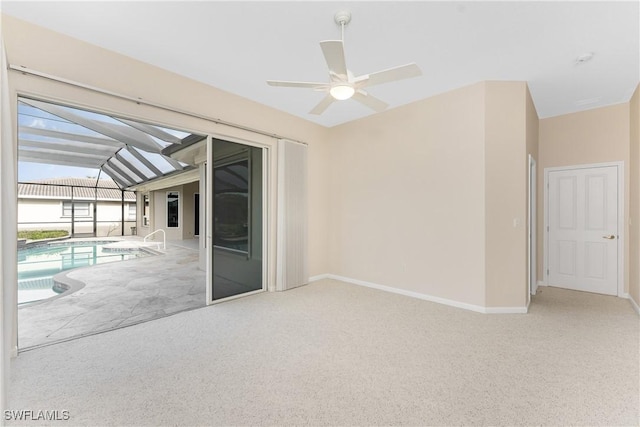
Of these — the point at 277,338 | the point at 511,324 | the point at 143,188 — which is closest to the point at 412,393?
the point at 277,338

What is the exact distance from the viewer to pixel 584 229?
14.9ft

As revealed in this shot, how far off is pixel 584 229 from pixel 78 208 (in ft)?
54.1

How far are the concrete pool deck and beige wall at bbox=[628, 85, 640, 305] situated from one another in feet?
19.3

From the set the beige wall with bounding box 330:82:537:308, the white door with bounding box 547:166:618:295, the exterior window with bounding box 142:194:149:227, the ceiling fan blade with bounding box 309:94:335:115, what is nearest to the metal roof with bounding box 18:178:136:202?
the exterior window with bounding box 142:194:149:227

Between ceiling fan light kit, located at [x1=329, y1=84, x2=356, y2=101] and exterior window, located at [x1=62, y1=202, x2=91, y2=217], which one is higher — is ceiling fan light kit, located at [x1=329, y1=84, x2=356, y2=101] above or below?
above

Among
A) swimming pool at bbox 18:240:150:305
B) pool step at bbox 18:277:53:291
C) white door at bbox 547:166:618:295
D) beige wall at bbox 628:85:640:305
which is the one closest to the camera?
beige wall at bbox 628:85:640:305

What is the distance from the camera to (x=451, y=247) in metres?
3.88

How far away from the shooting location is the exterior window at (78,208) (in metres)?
11.8

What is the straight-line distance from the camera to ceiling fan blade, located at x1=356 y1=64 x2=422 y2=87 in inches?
83.7

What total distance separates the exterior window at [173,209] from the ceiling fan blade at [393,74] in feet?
41.0

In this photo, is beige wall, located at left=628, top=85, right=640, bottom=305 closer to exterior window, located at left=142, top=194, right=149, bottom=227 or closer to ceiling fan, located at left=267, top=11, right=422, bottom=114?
ceiling fan, located at left=267, top=11, right=422, bottom=114

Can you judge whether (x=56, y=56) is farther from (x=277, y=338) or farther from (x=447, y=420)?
(x=447, y=420)

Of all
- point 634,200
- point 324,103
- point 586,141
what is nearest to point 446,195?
point 324,103

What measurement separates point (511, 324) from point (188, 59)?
182 inches
